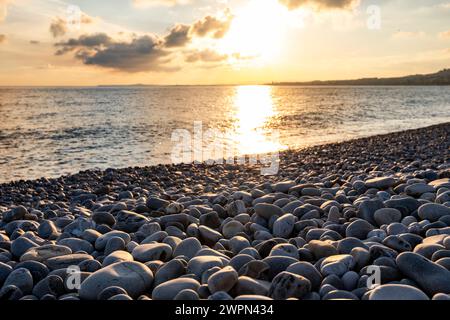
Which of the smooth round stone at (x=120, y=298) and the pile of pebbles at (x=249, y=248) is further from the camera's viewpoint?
the pile of pebbles at (x=249, y=248)

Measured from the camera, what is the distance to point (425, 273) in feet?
9.66

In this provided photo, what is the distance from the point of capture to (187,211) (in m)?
5.71

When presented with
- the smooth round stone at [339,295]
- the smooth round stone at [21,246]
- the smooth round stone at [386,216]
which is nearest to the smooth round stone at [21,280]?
the smooth round stone at [21,246]

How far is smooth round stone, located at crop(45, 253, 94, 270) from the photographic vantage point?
3.72m

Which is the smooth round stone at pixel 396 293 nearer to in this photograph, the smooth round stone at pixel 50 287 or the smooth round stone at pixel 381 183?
the smooth round stone at pixel 50 287

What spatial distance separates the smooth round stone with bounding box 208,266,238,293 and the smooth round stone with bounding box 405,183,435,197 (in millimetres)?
3810

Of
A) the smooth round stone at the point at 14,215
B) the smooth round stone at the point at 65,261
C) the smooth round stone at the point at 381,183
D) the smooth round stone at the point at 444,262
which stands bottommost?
the smooth round stone at the point at 14,215

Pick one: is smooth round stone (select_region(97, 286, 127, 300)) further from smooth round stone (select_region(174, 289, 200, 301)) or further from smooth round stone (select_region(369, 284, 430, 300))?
smooth round stone (select_region(369, 284, 430, 300))

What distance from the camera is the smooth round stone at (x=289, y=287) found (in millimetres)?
2846

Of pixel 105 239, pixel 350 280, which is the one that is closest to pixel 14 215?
pixel 105 239

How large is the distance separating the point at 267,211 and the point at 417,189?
89.4 inches

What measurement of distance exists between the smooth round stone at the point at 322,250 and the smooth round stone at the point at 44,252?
7.94 feet

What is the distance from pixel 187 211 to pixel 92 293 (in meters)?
2.72

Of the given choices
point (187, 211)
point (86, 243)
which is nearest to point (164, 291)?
point (86, 243)
